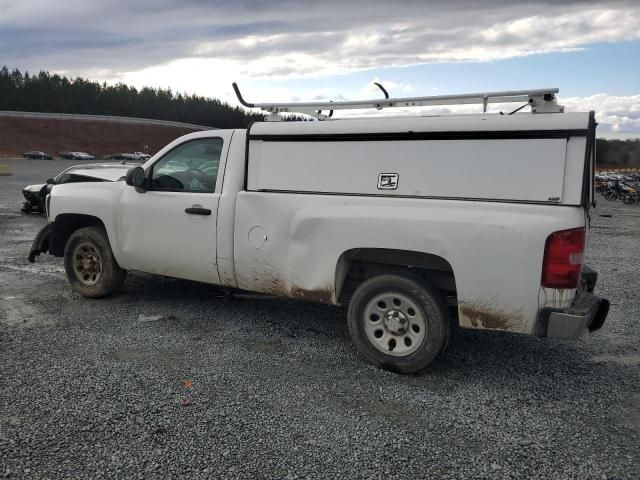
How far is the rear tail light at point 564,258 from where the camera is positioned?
3.60 metres

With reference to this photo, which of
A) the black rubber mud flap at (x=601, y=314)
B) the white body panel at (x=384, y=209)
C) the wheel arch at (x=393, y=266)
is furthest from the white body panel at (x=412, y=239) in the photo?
the black rubber mud flap at (x=601, y=314)

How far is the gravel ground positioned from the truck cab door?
606mm

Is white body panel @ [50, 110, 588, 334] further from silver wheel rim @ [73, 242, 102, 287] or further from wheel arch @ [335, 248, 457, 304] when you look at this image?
silver wheel rim @ [73, 242, 102, 287]

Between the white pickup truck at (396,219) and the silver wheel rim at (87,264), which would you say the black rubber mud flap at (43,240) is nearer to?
the silver wheel rim at (87,264)

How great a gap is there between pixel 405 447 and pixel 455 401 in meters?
0.78

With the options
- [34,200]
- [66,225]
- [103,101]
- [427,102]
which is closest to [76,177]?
[34,200]

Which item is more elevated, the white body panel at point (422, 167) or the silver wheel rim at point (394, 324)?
the white body panel at point (422, 167)

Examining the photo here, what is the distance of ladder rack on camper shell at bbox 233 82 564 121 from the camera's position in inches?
155

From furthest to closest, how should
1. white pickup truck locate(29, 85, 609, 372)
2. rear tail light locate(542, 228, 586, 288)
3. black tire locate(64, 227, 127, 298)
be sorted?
black tire locate(64, 227, 127, 298)
white pickup truck locate(29, 85, 609, 372)
rear tail light locate(542, 228, 586, 288)

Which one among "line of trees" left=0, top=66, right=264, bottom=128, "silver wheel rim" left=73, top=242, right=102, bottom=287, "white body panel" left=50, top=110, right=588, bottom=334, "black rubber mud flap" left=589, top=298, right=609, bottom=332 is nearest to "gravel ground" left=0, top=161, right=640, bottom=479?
"silver wheel rim" left=73, top=242, right=102, bottom=287

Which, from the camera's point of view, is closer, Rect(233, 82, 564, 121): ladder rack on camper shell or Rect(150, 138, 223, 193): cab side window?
Rect(233, 82, 564, 121): ladder rack on camper shell

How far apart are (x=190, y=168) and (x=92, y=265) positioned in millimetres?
1829

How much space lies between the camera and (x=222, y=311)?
5836 millimetres

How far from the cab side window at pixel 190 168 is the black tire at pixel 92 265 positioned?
3.40 ft
